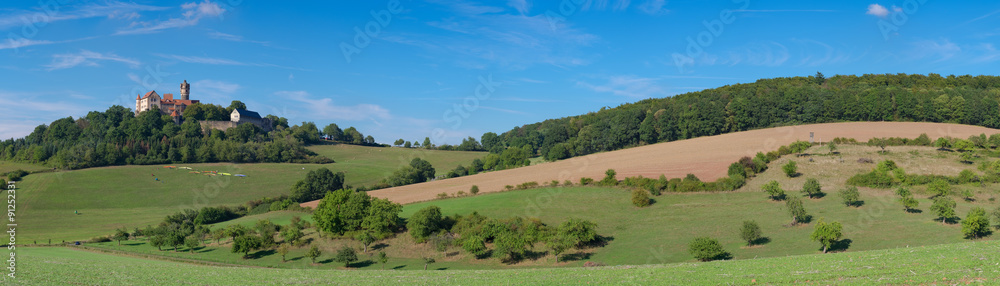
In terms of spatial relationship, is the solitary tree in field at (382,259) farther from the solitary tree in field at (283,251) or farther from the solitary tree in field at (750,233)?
the solitary tree in field at (750,233)

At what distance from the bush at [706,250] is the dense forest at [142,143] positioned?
129693 millimetres

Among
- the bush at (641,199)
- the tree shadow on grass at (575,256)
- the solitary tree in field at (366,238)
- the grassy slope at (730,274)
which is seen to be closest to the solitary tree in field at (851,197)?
the bush at (641,199)

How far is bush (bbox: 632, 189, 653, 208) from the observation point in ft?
216

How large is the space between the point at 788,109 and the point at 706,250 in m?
89.3

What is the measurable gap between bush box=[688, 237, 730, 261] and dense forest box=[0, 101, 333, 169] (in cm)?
12969

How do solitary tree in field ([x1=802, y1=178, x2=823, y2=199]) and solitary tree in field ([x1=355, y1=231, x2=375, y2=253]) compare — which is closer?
solitary tree in field ([x1=355, y1=231, x2=375, y2=253])

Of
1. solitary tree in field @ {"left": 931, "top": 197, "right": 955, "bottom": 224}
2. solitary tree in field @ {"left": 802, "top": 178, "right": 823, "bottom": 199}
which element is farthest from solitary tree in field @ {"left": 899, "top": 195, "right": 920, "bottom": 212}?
solitary tree in field @ {"left": 802, "top": 178, "right": 823, "bottom": 199}

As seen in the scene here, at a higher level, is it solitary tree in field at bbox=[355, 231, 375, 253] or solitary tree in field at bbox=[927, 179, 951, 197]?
solitary tree in field at bbox=[927, 179, 951, 197]

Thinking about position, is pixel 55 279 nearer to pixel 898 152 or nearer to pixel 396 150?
pixel 898 152

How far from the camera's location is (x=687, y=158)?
9231cm

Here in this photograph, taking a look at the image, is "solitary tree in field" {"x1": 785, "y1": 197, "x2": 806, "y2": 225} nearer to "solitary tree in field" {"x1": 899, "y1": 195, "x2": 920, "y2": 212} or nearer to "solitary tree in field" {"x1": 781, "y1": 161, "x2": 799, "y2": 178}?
"solitary tree in field" {"x1": 899, "y1": 195, "x2": 920, "y2": 212}

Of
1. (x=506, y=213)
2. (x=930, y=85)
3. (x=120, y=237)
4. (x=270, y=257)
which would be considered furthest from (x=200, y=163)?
(x=930, y=85)

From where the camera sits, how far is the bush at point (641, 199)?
65750 millimetres

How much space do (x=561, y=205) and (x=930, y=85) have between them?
106m
